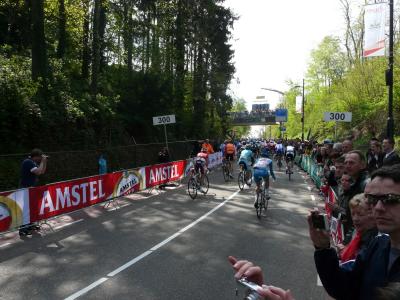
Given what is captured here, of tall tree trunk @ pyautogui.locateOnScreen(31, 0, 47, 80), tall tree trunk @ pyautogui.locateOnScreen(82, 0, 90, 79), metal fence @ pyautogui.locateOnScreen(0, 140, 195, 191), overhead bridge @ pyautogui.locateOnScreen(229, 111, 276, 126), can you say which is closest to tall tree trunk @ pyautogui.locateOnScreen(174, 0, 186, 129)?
metal fence @ pyautogui.locateOnScreen(0, 140, 195, 191)

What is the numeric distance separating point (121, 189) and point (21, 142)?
16.1ft

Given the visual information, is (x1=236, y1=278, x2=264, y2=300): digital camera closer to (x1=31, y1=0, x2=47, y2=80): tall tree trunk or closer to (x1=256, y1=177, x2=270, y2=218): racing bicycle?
(x1=256, y1=177, x2=270, y2=218): racing bicycle

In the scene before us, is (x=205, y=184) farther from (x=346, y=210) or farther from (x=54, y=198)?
(x=346, y=210)

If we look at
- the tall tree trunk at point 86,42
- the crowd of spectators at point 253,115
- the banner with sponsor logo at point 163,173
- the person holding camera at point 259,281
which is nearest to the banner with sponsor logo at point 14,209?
the banner with sponsor logo at point 163,173

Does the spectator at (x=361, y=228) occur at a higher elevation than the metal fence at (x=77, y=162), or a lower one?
higher

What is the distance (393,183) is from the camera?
7.65 ft

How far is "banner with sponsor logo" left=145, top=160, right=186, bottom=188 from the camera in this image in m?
17.2

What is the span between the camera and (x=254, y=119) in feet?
308

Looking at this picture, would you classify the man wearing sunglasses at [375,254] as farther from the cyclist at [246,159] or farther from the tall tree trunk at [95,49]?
the tall tree trunk at [95,49]

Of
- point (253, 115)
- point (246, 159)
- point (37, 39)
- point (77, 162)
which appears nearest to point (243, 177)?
point (246, 159)

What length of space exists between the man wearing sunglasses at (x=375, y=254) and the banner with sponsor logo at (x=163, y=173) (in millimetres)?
14630

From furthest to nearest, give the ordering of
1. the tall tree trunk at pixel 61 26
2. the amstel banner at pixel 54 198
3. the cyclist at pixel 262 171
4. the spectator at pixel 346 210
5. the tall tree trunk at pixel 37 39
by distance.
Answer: the tall tree trunk at pixel 61 26 → the tall tree trunk at pixel 37 39 → the cyclist at pixel 262 171 → the amstel banner at pixel 54 198 → the spectator at pixel 346 210

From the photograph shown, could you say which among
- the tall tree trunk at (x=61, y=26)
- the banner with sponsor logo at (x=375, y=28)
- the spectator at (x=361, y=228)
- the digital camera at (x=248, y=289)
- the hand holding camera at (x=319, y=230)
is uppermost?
the tall tree trunk at (x=61, y=26)

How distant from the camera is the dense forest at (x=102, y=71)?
59.3 ft
